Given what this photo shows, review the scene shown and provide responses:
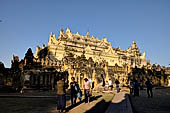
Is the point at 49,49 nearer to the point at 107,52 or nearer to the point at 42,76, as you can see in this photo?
the point at 107,52

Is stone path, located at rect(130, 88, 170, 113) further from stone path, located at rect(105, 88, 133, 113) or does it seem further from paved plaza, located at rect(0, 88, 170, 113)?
stone path, located at rect(105, 88, 133, 113)

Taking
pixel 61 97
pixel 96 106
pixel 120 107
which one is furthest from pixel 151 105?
pixel 61 97

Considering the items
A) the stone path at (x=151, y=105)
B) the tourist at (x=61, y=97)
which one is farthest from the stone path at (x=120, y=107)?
the tourist at (x=61, y=97)

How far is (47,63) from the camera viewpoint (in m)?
28.1

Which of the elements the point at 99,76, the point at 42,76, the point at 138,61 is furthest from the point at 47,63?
the point at 138,61

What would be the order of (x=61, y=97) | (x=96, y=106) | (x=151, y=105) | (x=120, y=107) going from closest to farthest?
(x=61, y=97) < (x=120, y=107) < (x=96, y=106) < (x=151, y=105)

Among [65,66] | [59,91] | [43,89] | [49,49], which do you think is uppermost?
[49,49]

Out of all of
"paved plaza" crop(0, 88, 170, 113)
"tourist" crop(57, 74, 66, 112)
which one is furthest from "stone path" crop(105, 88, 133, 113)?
"tourist" crop(57, 74, 66, 112)

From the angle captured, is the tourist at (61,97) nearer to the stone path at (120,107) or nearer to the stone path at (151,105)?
the stone path at (120,107)

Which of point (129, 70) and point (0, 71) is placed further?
point (129, 70)

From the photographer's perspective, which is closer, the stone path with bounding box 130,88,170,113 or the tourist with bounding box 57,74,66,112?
the tourist with bounding box 57,74,66,112

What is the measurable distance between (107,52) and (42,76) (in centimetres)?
4885

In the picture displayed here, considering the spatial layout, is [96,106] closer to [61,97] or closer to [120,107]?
[120,107]

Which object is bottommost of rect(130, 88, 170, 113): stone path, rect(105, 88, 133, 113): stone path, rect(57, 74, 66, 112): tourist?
rect(130, 88, 170, 113): stone path
